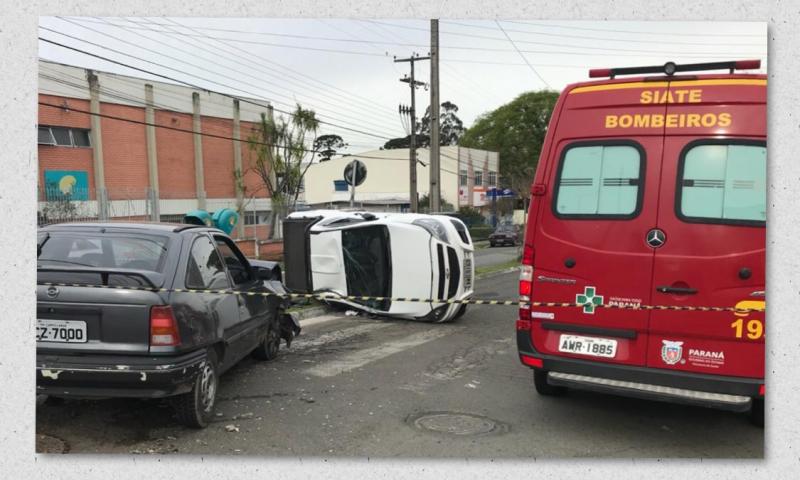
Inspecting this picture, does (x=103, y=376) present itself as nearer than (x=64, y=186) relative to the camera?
Yes

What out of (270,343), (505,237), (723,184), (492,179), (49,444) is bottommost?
(505,237)

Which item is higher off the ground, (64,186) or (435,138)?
(435,138)

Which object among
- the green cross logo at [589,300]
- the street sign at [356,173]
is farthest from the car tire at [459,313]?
the green cross logo at [589,300]

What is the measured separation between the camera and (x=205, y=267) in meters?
4.96

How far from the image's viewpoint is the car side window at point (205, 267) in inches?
183

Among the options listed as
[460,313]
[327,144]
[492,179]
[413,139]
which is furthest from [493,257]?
[492,179]

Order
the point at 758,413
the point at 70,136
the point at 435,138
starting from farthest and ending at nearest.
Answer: the point at 70,136, the point at 435,138, the point at 758,413

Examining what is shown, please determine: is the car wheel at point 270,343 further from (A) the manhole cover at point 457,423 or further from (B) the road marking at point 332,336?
(A) the manhole cover at point 457,423

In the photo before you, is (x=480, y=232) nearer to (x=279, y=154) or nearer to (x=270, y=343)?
(x=279, y=154)

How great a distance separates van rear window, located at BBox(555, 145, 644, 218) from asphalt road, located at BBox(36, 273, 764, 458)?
165 centimetres

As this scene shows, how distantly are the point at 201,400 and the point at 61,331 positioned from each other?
1041 millimetres

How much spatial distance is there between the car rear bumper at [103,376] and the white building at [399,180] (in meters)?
40.5

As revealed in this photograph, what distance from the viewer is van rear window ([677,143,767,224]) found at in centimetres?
408

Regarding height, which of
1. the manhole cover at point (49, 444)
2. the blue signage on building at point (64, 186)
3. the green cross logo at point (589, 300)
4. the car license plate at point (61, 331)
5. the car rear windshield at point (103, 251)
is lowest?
the manhole cover at point (49, 444)
